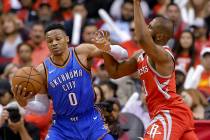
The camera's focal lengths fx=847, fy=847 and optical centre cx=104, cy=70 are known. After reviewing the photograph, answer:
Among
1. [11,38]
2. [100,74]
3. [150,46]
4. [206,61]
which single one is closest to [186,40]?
[206,61]

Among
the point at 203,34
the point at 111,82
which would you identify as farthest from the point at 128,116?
the point at 203,34

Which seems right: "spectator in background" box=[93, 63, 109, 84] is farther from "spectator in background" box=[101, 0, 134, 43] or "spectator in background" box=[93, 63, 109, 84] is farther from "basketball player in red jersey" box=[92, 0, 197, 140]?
"basketball player in red jersey" box=[92, 0, 197, 140]

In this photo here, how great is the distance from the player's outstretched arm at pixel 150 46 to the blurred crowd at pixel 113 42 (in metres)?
1.52

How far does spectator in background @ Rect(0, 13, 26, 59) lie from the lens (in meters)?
15.2

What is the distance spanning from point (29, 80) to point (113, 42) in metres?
5.32

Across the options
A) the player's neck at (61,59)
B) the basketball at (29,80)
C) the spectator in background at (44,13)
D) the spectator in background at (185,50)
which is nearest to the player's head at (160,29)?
the player's neck at (61,59)

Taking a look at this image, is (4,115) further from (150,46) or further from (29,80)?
(150,46)

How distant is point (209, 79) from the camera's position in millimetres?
13695

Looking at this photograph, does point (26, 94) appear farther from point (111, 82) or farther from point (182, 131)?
point (111, 82)

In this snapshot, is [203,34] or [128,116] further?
[203,34]

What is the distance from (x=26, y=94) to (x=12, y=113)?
1.37 m

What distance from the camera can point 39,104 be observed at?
9766 mm

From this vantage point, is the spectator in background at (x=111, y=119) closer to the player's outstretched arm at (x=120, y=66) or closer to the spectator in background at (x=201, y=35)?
the player's outstretched arm at (x=120, y=66)

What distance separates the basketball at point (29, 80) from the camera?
30.8 feet
